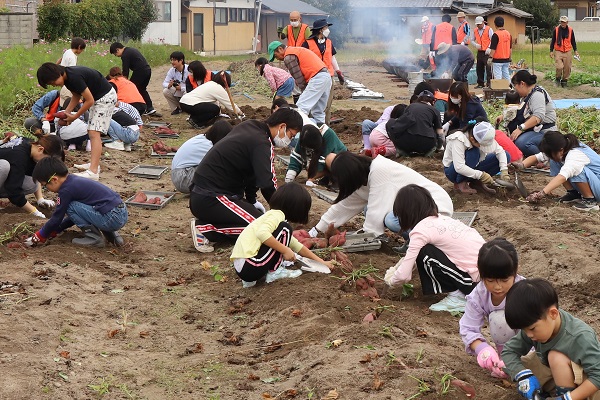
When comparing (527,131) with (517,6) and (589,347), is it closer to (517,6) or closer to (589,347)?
(589,347)

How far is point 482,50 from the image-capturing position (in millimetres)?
22344

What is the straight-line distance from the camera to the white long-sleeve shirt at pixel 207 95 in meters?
15.4

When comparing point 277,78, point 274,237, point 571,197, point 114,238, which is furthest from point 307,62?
point 274,237

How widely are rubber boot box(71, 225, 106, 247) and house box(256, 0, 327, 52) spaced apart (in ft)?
164

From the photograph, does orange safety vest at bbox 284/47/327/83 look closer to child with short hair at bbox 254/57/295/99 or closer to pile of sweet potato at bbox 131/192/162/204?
child with short hair at bbox 254/57/295/99

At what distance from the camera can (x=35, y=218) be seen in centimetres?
866

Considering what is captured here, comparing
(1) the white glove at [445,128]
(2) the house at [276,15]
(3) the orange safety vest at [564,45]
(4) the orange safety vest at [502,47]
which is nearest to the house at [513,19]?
(2) the house at [276,15]

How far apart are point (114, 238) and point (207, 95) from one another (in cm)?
751

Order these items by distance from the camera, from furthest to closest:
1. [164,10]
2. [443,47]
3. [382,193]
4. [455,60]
A: [164,10]
[443,47]
[455,60]
[382,193]

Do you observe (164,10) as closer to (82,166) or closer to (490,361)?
(82,166)

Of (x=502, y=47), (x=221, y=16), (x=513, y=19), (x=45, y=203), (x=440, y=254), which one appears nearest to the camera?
(x=440, y=254)

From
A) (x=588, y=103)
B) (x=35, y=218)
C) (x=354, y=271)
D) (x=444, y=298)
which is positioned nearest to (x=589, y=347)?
(x=444, y=298)

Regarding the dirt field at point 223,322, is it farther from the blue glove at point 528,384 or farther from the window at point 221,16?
the window at point 221,16

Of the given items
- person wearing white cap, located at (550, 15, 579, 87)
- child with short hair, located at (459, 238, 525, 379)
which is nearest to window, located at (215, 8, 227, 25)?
person wearing white cap, located at (550, 15, 579, 87)
